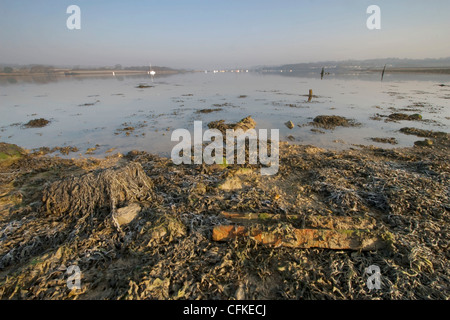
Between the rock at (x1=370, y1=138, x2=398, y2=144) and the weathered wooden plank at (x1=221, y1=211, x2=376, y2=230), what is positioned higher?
the rock at (x1=370, y1=138, x2=398, y2=144)

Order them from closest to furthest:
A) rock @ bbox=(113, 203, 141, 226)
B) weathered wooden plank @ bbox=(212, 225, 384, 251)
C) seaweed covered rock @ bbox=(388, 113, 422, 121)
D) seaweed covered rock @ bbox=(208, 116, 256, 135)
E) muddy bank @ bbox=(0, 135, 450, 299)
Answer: muddy bank @ bbox=(0, 135, 450, 299) < weathered wooden plank @ bbox=(212, 225, 384, 251) < rock @ bbox=(113, 203, 141, 226) < seaweed covered rock @ bbox=(208, 116, 256, 135) < seaweed covered rock @ bbox=(388, 113, 422, 121)

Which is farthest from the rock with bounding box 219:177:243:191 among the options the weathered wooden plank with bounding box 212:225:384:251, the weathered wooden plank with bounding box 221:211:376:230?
the weathered wooden plank with bounding box 212:225:384:251

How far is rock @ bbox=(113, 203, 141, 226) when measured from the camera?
385 centimetres

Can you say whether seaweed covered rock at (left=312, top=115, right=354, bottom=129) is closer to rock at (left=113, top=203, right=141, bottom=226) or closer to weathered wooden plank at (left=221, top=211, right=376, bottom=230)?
weathered wooden plank at (left=221, top=211, right=376, bottom=230)

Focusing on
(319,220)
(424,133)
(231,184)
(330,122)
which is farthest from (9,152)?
(424,133)

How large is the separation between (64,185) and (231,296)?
4.10 meters

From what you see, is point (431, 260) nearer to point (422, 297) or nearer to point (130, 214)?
point (422, 297)

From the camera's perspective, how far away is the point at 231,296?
104 inches

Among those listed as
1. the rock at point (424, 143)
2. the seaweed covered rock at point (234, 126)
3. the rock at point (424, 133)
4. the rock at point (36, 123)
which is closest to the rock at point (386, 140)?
the rock at point (424, 143)

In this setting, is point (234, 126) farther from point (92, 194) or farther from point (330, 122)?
point (92, 194)

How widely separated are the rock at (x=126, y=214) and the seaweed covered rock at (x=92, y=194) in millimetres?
179

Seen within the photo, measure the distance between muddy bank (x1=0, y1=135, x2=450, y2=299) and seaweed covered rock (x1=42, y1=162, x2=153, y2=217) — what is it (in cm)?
2

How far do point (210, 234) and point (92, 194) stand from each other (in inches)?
107
